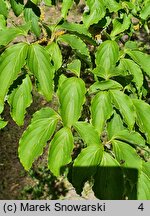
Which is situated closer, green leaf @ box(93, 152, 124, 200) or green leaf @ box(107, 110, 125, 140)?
green leaf @ box(93, 152, 124, 200)

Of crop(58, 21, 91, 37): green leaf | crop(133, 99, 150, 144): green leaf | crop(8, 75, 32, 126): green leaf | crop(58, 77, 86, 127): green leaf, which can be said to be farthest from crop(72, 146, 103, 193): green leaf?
crop(58, 21, 91, 37): green leaf

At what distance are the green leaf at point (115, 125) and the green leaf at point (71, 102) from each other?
0.30 meters

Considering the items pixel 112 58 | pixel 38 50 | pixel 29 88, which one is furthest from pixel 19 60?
pixel 112 58

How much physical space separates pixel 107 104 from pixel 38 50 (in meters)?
0.41

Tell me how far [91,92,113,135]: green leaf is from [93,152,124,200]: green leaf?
243 mm

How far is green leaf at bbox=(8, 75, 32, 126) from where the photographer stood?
73.0 inches

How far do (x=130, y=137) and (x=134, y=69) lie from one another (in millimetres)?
442

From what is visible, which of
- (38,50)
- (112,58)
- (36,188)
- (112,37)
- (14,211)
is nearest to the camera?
(14,211)

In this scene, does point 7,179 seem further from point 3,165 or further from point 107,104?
point 107,104

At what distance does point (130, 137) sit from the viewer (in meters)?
1.74

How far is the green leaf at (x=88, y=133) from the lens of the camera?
5.49 ft

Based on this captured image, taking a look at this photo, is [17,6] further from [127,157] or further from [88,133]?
[127,157]

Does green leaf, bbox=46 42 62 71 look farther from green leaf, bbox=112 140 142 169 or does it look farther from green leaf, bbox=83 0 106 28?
green leaf, bbox=112 140 142 169

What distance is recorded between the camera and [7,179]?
4324 mm
